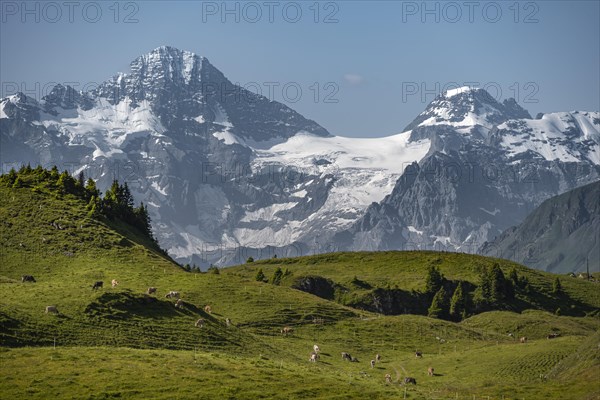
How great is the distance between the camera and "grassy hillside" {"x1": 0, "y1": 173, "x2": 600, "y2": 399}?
83500 mm

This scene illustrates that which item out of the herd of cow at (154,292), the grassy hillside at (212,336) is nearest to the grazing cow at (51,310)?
the herd of cow at (154,292)

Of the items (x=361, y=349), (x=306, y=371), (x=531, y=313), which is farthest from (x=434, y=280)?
(x=306, y=371)

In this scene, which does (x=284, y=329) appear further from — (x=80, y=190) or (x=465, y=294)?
(x=80, y=190)

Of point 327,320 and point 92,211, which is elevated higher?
point 92,211

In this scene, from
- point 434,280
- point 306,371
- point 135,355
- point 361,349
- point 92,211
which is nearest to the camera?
point 135,355

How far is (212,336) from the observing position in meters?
106

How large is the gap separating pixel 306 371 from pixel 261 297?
5394cm

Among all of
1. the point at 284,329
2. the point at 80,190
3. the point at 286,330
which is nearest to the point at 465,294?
the point at 286,330

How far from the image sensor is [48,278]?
13938cm

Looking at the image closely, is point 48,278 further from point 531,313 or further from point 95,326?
point 531,313

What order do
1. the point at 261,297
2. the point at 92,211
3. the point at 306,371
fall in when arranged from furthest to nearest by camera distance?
1. the point at 92,211
2. the point at 261,297
3. the point at 306,371

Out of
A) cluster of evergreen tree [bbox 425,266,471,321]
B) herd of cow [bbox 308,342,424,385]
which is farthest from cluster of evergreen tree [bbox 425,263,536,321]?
herd of cow [bbox 308,342,424,385]

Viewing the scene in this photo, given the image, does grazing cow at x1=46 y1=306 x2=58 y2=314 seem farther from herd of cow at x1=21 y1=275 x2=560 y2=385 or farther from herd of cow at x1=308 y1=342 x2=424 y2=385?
herd of cow at x1=308 y1=342 x2=424 y2=385

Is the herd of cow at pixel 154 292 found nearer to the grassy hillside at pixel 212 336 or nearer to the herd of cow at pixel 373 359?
the grassy hillside at pixel 212 336
